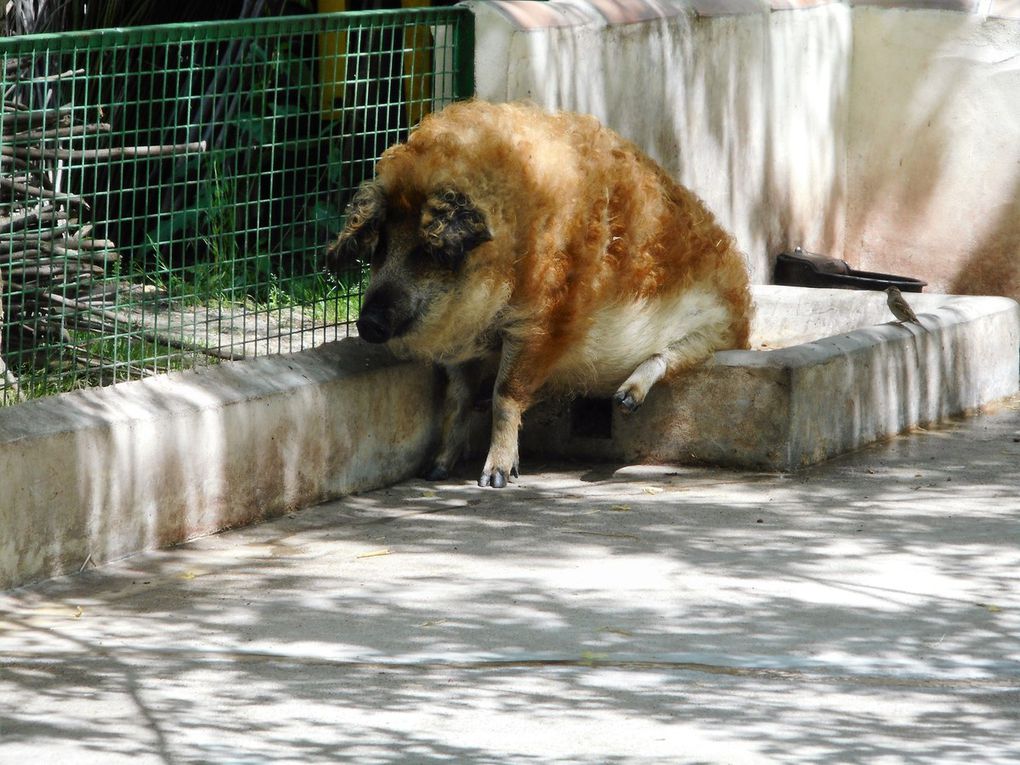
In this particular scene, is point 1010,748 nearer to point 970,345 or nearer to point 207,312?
point 207,312

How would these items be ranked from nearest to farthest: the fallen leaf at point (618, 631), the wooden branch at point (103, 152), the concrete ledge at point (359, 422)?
the fallen leaf at point (618, 631) < the concrete ledge at point (359, 422) < the wooden branch at point (103, 152)

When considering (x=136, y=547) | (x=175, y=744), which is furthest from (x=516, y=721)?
(x=136, y=547)

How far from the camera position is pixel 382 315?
7.07 m

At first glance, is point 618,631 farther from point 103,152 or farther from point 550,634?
point 103,152

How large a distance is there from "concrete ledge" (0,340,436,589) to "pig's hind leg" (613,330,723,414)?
2.81 ft

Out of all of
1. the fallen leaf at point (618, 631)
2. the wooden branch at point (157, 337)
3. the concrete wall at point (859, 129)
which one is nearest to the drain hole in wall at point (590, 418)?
the wooden branch at point (157, 337)

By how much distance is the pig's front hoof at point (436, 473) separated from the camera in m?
7.70

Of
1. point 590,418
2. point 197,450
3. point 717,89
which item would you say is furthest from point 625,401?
point 717,89

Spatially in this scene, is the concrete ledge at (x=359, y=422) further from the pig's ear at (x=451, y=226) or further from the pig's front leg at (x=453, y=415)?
the pig's ear at (x=451, y=226)

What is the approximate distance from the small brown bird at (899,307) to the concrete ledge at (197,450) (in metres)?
2.41

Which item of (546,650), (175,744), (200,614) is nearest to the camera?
(175,744)

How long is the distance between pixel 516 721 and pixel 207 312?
2718 mm

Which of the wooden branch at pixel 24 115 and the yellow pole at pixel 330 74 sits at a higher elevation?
the yellow pole at pixel 330 74

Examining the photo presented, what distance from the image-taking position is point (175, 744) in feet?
14.7
